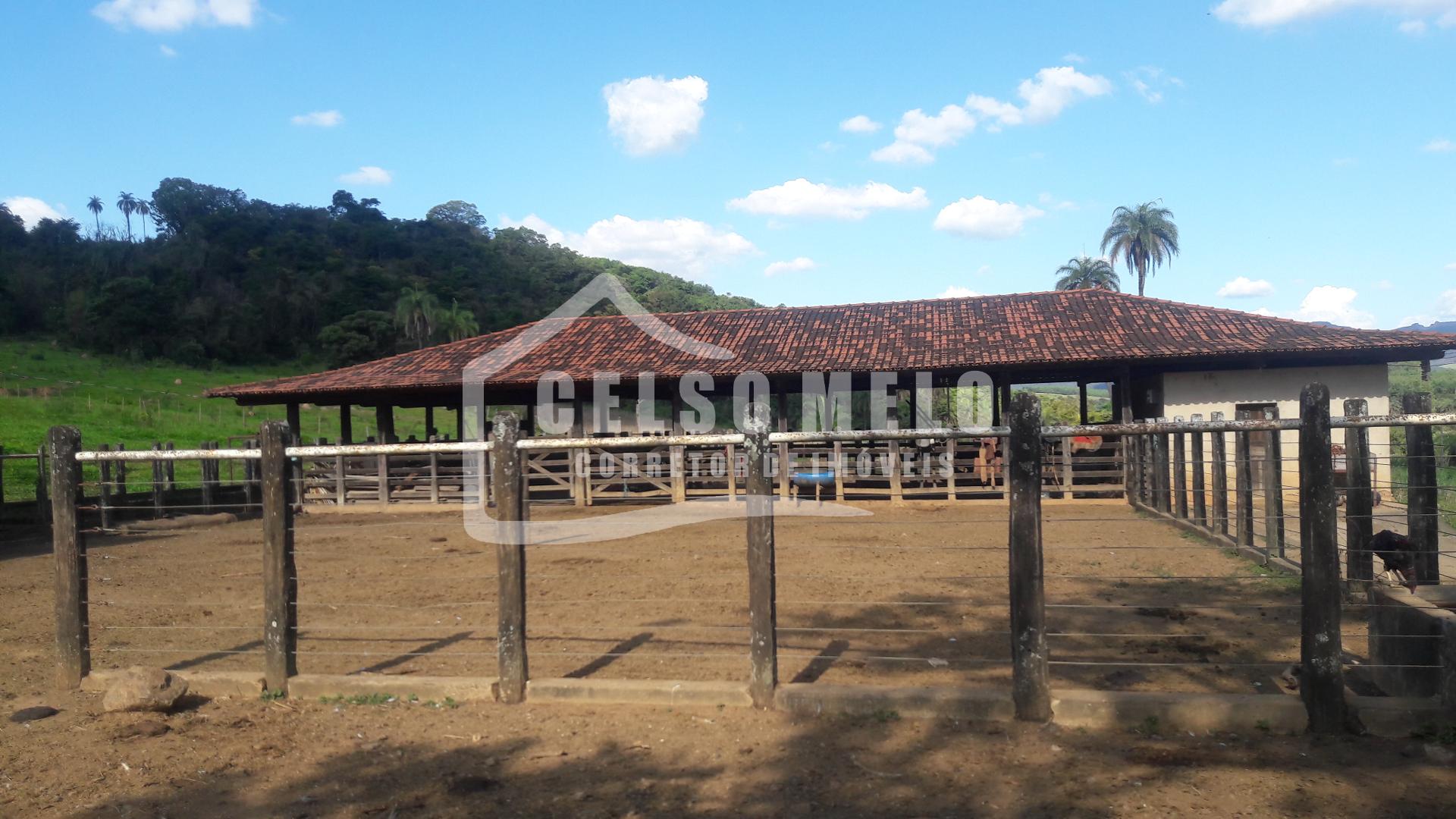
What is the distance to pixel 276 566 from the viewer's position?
4.90 m

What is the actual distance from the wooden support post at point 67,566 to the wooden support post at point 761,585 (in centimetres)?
392

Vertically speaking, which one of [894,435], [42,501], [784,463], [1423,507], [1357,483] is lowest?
[42,501]

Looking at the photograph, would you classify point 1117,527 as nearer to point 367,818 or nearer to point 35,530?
point 367,818

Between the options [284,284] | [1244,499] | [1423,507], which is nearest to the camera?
[1423,507]

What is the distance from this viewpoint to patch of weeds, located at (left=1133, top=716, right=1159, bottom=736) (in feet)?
13.2

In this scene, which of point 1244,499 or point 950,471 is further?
point 950,471

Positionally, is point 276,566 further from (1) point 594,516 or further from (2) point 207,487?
(2) point 207,487

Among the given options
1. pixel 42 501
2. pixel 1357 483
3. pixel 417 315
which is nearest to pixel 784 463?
pixel 1357 483

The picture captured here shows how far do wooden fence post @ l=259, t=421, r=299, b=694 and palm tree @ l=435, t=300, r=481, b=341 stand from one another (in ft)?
130

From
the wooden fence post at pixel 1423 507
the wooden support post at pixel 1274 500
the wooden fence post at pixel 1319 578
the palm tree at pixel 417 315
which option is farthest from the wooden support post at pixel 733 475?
the palm tree at pixel 417 315

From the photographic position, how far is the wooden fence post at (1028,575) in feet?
13.6

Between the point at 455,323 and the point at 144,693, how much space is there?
134 ft

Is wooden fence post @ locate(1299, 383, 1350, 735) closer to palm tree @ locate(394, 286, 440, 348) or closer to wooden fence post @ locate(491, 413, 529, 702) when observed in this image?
wooden fence post @ locate(491, 413, 529, 702)

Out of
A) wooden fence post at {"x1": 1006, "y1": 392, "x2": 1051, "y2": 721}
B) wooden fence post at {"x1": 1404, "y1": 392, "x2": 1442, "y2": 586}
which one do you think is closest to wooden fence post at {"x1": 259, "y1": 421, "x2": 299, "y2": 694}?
wooden fence post at {"x1": 1006, "y1": 392, "x2": 1051, "y2": 721}
